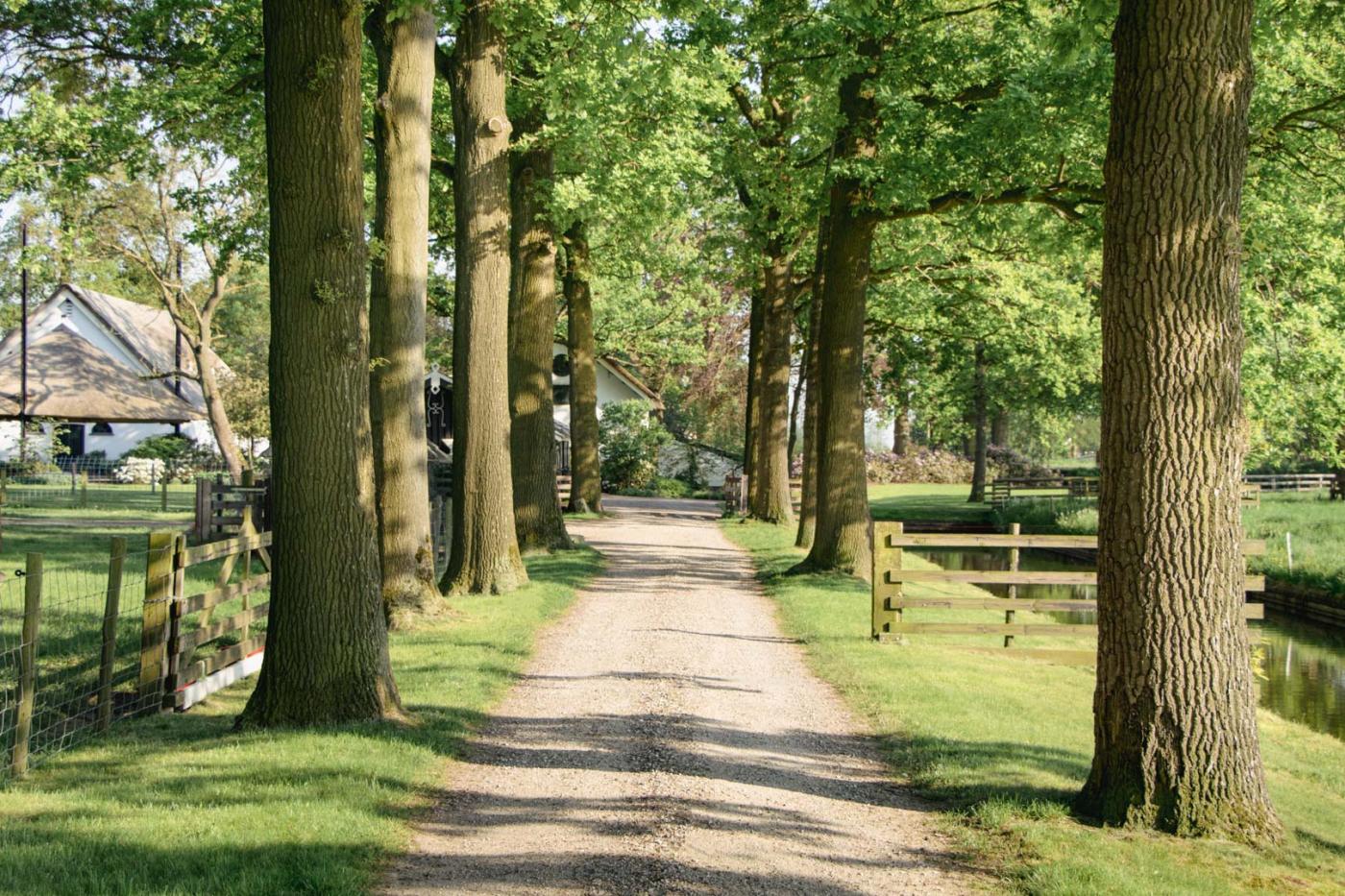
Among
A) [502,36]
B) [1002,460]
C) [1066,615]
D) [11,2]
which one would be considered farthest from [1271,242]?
[1002,460]

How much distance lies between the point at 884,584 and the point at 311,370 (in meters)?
7.23

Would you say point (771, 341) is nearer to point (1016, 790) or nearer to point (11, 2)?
point (11, 2)

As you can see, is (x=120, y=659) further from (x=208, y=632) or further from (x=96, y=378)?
(x=96, y=378)

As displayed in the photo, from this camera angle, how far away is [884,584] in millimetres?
13758

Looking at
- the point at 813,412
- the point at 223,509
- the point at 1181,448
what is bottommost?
the point at 223,509

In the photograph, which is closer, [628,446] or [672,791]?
[672,791]

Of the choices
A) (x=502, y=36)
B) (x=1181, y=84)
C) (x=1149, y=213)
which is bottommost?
(x=1149, y=213)

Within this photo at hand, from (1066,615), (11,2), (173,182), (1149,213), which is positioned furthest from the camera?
(173,182)

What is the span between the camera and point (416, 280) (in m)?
14.7

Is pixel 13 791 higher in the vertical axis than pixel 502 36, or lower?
lower

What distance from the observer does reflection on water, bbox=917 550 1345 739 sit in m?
15.0

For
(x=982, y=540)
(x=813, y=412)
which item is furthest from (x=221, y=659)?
(x=813, y=412)

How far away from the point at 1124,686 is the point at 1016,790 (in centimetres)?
113

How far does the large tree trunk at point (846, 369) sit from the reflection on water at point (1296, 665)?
4.11 m
